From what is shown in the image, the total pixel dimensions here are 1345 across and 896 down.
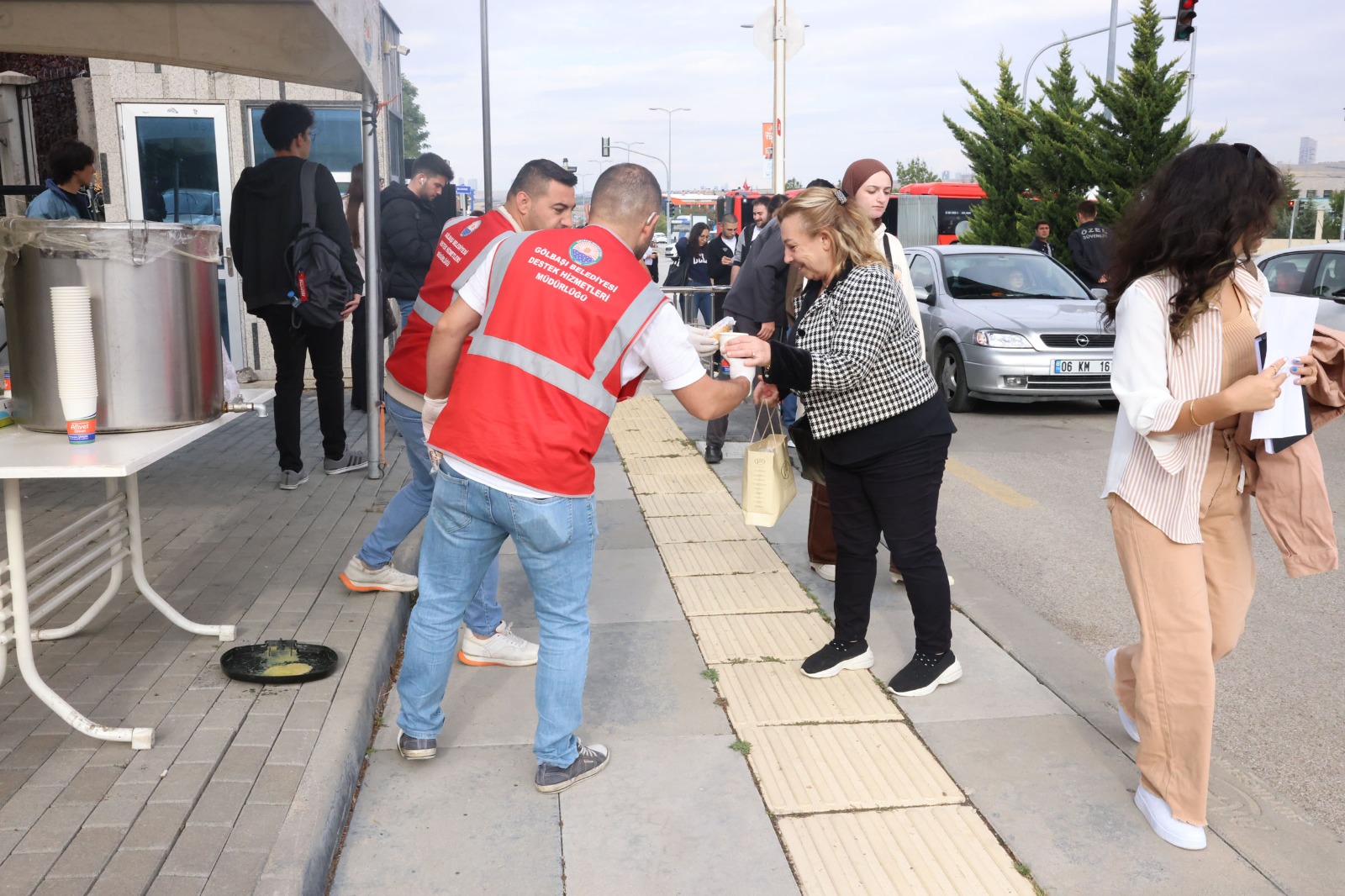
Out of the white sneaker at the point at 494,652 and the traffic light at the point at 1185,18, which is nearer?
the white sneaker at the point at 494,652

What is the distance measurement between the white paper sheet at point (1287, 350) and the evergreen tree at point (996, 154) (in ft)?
Result: 67.5

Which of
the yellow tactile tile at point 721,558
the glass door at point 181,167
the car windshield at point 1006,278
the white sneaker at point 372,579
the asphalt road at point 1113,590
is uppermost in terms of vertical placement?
the glass door at point 181,167

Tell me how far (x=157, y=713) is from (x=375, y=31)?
13.1ft

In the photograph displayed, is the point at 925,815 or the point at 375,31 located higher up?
the point at 375,31

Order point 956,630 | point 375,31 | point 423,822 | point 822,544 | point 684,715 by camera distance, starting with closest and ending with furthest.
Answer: point 423,822 → point 684,715 → point 956,630 → point 822,544 → point 375,31

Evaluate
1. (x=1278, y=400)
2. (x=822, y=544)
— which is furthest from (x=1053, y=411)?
(x=1278, y=400)

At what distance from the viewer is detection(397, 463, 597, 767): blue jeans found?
3242 mm

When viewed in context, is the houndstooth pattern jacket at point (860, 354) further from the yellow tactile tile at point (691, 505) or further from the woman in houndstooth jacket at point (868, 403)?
the yellow tactile tile at point (691, 505)

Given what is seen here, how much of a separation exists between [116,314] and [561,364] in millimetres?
1500

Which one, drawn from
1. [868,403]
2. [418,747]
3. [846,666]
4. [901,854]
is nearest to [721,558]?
[846,666]

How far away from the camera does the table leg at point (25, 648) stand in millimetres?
3471

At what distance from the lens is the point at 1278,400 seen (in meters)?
2.99

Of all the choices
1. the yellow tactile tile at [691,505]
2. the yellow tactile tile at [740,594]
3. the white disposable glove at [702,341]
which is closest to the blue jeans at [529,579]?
the white disposable glove at [702,341]

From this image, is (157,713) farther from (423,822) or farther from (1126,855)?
(1126,855)
